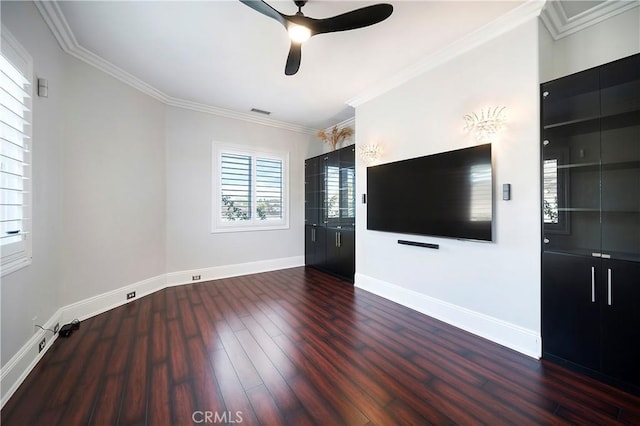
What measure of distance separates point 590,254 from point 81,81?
17.6 feet

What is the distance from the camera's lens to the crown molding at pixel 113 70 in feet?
7.19

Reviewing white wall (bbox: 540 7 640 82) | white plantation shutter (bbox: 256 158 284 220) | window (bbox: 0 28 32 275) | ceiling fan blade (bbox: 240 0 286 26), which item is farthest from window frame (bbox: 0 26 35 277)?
white wall (bbox: 540 7 640 82)

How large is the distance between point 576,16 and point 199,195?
5218 mm

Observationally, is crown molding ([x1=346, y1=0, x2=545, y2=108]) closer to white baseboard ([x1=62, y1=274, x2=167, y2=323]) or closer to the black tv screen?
the black tv screen

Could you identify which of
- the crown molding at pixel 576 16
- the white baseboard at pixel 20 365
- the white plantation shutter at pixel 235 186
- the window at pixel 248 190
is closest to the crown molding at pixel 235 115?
the window at pixel 248 190

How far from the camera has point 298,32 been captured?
204 cm

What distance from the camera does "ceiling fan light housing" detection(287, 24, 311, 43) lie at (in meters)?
2.00

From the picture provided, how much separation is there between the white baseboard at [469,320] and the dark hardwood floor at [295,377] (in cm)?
10

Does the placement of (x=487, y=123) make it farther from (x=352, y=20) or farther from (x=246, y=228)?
(x=246, y=228)

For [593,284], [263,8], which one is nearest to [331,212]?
[263,8]

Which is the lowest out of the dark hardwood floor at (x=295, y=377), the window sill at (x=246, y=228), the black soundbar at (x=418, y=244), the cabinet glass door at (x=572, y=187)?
the dark hardwood floor at (x=295, y=377)

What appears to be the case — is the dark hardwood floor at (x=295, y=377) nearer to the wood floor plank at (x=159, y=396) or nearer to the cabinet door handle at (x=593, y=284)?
the wood floor plank at (x=159, y=396)

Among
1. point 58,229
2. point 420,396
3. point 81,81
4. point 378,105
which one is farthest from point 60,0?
point 420,396

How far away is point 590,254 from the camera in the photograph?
1.89 metres
